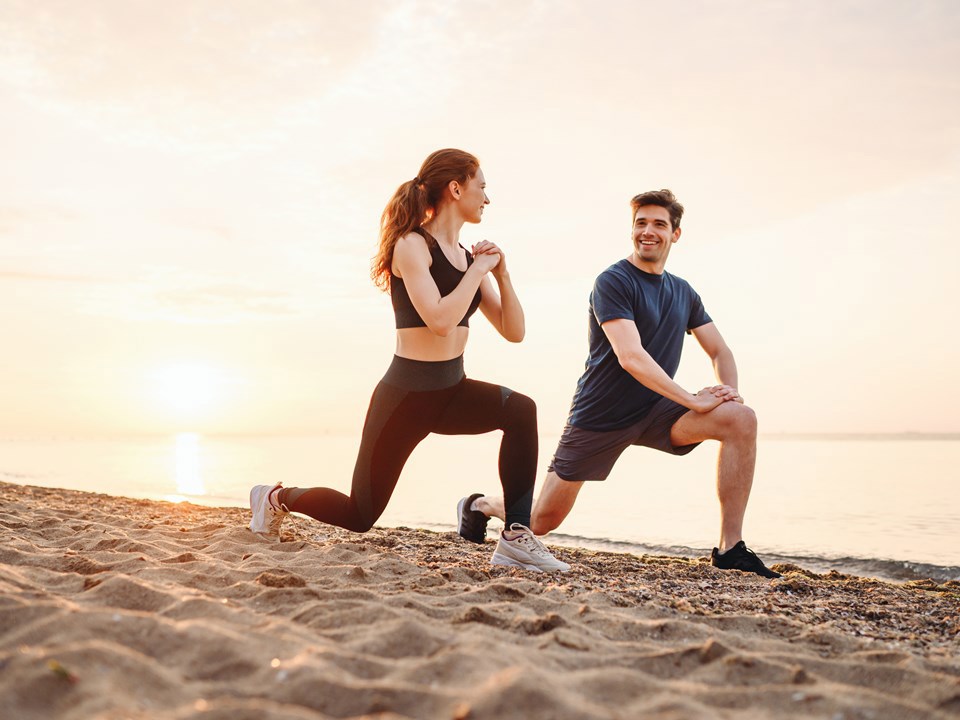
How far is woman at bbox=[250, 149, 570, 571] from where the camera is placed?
12.9ft

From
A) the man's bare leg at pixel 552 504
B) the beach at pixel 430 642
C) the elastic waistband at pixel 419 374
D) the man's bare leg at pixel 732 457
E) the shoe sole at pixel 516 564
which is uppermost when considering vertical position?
the elastic waistband at pixel 419 374

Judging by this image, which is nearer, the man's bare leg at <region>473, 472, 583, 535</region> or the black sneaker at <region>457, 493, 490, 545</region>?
the man's bare leg at <region>473, 472, 583, 535</region>

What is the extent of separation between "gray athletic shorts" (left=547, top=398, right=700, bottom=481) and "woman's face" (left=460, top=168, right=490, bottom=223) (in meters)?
1.51

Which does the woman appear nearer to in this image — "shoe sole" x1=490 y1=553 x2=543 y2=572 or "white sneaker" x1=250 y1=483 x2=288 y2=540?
Answer: "shoe sole" x1=490 y1=553 x2=543 y2=572

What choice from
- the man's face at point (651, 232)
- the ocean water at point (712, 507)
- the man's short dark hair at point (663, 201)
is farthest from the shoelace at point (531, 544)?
the ocean water at point (712, 507)

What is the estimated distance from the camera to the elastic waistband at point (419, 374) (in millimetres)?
3941

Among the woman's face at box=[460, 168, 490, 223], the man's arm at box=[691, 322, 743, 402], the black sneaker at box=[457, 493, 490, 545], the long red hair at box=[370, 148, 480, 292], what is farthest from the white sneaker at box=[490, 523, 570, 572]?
the man's arm at box=[691, 322, 743, 402]

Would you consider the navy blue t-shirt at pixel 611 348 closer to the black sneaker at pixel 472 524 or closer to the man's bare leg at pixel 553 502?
the man's bare leg at pixel 553 502

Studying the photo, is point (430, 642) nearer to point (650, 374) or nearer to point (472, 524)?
point (650, 374)

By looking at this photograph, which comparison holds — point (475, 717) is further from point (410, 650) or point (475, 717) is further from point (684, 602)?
point (684, 602)

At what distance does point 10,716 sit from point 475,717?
3.04ft

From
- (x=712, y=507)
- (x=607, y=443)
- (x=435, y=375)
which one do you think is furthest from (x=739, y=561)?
(x=712, y=507)

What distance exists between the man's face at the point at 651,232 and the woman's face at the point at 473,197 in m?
1.21

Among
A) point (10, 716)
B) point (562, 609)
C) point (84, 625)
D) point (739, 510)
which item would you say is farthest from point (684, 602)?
point (10, 716)
